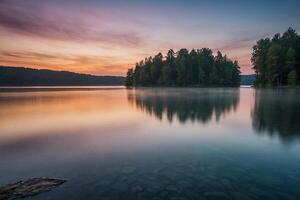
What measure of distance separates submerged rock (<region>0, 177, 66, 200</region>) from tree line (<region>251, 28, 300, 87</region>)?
75.5 meters

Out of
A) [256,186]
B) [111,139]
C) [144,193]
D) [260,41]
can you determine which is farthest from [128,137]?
[260,41]

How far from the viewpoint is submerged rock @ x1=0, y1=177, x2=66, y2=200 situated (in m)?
5.44

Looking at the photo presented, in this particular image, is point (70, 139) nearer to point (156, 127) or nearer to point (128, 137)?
A: point (128, 137)

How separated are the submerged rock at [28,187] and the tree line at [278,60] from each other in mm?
75523

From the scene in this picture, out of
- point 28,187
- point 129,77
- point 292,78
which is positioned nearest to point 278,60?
point 292,78

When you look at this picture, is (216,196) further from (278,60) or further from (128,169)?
(278,60)

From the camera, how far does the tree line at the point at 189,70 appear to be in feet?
361

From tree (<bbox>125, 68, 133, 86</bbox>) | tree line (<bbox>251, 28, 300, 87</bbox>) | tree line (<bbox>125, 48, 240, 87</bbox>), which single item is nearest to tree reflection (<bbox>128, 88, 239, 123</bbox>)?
tree line (<bbox>251, 28, 300, 87</bbox>)

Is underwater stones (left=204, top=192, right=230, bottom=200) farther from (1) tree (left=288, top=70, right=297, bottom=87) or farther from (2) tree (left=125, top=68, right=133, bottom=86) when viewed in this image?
(2) tree (left=125, top=68, right=133, bottom=86)

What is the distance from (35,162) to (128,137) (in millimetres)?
4894

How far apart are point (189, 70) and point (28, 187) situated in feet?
353

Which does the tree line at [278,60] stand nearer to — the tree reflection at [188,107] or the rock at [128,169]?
the tree reflection at [188,107]

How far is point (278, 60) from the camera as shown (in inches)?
2904

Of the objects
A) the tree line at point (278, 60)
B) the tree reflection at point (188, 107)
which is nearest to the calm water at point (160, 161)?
the tree reflection at point (188, 107)
